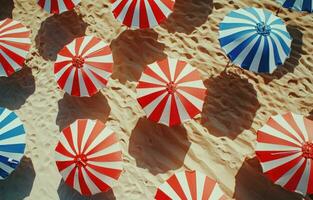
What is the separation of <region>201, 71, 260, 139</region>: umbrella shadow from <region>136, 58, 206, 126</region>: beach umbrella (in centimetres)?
95

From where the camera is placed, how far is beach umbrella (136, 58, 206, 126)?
28.5 ft

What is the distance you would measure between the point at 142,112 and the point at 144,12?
2495 millimetres

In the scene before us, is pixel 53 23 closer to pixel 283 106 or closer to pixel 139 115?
pixel 139 115

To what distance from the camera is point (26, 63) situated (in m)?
10.9

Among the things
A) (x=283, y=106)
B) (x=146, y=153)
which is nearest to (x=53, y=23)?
(x=146, y=153)

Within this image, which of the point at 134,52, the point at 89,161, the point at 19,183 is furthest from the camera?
the point at 134,52

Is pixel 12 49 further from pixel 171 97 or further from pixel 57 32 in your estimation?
pixel 171 97

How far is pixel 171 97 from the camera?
866 centimetres

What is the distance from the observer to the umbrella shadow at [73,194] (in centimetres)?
918

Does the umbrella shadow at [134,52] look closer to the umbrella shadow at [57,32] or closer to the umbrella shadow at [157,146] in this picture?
the umbrella shadow at [57,32]

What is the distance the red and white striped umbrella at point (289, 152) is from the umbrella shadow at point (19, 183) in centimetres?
554

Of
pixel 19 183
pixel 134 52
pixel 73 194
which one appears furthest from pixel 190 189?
pixel 19 183

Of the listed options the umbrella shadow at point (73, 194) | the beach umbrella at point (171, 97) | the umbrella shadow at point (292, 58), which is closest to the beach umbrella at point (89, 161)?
the umbrella shadow at point (73, 194)

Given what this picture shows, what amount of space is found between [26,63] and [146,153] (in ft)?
14.3
